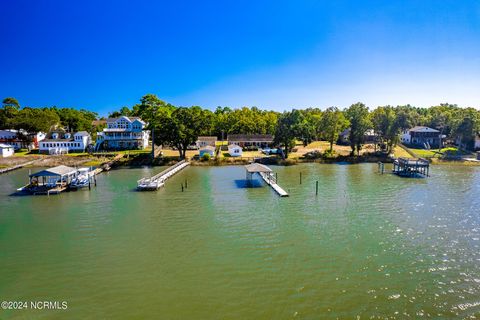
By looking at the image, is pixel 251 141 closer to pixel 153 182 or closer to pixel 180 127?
pixel 180 127

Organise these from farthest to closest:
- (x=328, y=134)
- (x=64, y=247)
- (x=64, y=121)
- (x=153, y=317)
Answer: (x=64, y=121)
(x=328, y=134)
(x=64, y=247)
(x=153, y=317)

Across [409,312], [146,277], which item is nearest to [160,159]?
[146,277]

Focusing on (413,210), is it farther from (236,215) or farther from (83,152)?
(83,152)

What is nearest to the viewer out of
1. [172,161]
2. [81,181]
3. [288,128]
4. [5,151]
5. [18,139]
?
[81,181]

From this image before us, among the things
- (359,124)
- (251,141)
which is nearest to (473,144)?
(359,124)

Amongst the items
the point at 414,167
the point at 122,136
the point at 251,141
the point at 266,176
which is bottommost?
the point at 266,176

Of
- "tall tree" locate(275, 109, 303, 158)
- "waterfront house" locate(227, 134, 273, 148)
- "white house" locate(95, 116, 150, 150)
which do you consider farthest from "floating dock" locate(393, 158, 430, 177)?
"white house" locate(95, 116, 150, 150)
